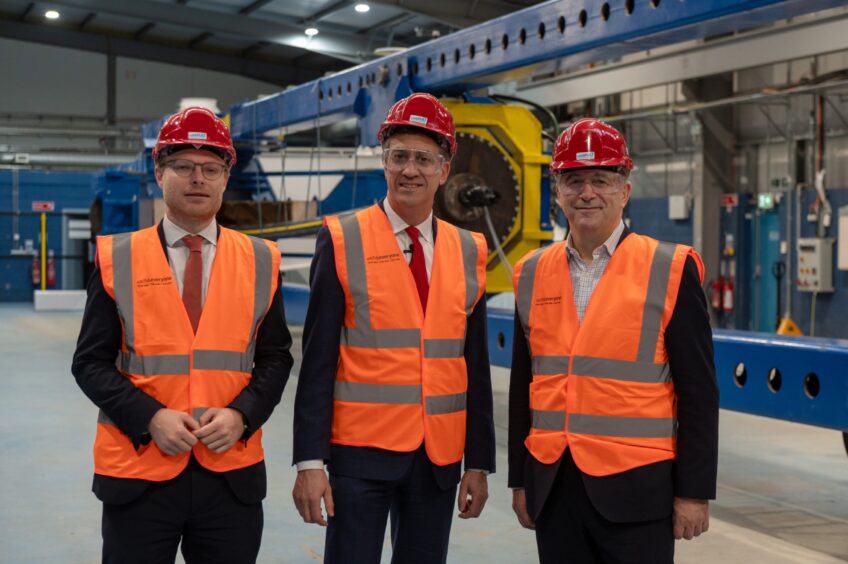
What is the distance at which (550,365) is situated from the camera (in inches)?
105

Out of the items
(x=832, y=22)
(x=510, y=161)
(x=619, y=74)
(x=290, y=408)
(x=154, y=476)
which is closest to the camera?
(x=154, y=476)

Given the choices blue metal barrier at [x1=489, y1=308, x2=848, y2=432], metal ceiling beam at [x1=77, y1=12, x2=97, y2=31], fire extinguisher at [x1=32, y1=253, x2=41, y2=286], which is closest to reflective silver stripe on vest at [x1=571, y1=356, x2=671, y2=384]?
blue metal barrier at [x1=489, y1=308, x2=848, y2=432]

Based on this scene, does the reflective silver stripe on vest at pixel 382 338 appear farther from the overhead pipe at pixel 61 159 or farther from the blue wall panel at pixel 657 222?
the overhead pipe at pixel 61 159

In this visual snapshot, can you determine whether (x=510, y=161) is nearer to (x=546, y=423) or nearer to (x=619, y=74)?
(x=546, y=423)

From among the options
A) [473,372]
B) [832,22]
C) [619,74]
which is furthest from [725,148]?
[473,372]

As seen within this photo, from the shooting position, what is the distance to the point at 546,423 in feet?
8.71

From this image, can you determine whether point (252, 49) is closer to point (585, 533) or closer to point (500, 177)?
point (500, 177)

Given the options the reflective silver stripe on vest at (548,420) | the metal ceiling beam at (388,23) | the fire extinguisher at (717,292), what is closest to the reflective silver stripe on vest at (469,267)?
the reflective silver stripe on vest at (548,420)

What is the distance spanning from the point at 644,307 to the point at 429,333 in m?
0.59

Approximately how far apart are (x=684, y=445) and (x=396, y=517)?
2.68ft

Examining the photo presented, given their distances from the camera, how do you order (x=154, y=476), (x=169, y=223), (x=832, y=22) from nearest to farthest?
(x=154, y=476) → (x=169, y=223) → (x=832, y=22)

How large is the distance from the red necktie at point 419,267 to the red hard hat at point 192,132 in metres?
0.55

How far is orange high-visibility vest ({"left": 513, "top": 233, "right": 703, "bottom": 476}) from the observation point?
2.54 m

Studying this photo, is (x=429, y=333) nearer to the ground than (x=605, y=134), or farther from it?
nearer to the ground
